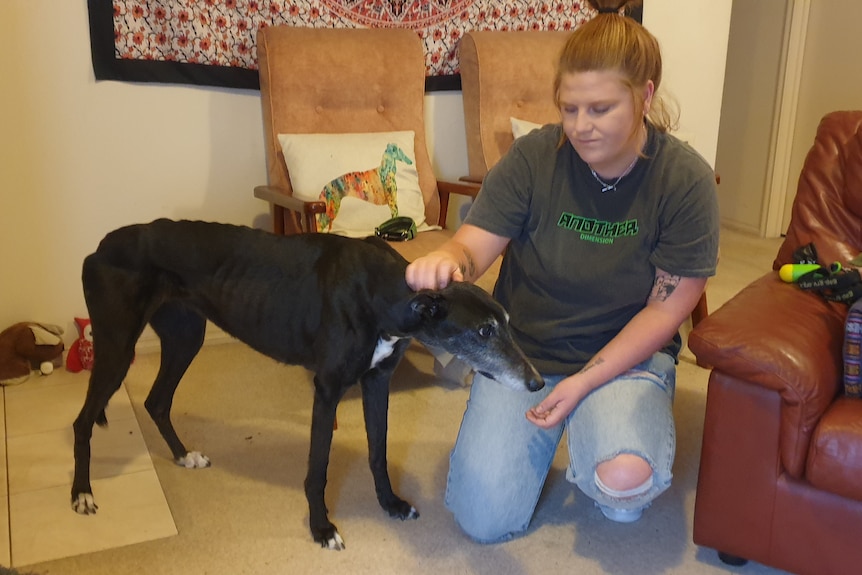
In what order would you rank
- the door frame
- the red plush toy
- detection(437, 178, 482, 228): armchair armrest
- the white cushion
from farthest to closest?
the door frame
the white cushion
detection(437, 178, 482, 228): armchair armrest
the red plush toy

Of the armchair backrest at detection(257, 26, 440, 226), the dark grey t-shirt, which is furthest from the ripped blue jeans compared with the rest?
the armchair backrest at detection(257, 26, 440, 226)

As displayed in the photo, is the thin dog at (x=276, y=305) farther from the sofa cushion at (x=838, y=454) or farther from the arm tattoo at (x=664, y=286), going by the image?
the sofa cushion at (x=838, y=454)

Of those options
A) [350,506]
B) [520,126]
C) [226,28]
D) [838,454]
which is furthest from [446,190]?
[838,454]

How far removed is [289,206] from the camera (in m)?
2.47

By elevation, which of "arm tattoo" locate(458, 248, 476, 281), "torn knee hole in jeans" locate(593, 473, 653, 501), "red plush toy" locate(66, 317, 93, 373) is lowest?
"red plush toy" locate(66, 317, 93, 373)

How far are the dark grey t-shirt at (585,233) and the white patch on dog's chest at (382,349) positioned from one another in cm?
29

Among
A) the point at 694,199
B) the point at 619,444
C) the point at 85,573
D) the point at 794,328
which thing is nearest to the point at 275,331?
the point at 85,573

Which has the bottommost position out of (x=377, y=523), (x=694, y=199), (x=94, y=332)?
(x=377, y=523)

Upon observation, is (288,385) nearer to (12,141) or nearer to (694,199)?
(12,141)

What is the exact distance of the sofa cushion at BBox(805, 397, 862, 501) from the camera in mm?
1444

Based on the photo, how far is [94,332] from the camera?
181 cm

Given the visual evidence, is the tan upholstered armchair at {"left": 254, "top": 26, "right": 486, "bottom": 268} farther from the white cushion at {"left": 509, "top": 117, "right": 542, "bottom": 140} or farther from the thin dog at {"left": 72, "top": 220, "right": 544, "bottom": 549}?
the thin dog at {"left": 72, "top": 220, "right": 544, "bottom": 549}

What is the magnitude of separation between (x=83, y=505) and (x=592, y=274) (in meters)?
1.32

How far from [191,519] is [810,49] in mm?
4040
